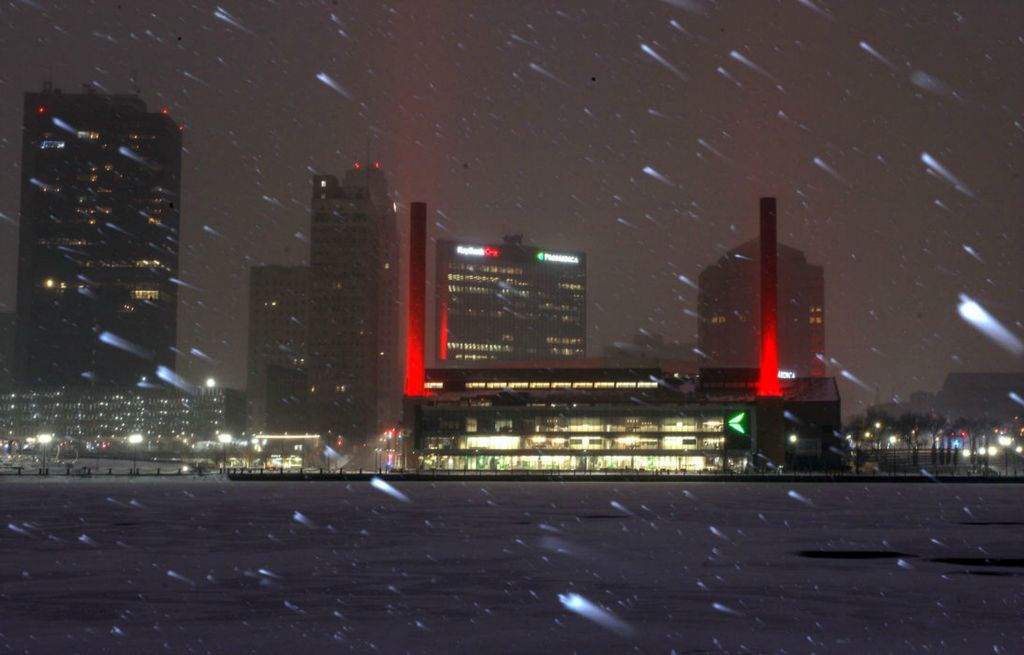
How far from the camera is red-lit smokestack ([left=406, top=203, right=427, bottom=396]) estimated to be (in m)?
175

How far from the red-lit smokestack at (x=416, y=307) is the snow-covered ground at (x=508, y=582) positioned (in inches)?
4411

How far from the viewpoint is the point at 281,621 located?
25.2m

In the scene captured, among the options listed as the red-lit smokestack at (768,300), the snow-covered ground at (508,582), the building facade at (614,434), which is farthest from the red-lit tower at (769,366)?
the snow-covered ground at (508,582)

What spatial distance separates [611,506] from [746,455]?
94408 mm

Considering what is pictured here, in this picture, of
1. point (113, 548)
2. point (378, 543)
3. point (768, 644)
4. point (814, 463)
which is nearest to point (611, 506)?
point (378, 543)

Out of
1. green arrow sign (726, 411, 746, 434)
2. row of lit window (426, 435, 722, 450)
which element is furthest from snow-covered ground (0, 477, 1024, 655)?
row of lit window (426, 435, 722, 450)

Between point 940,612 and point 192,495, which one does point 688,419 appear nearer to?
point 192,495

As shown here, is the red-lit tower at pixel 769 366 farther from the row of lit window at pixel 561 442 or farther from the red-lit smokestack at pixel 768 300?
the row of lit window at pixel 561 442

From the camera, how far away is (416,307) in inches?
7028

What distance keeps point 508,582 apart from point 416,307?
147254 mm

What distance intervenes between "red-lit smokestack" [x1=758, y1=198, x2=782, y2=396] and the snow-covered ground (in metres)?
105

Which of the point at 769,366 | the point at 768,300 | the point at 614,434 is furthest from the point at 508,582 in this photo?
the point at 768,300

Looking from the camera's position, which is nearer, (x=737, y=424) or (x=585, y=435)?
(x=737, y=424)

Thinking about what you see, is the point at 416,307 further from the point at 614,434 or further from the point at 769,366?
the point at 769,366
